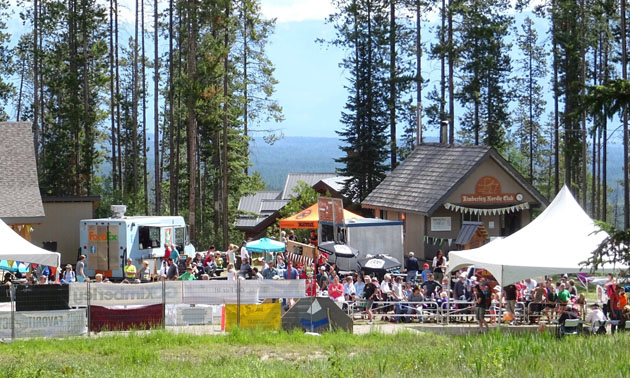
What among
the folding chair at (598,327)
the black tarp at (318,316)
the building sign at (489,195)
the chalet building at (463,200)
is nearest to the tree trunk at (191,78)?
the chalet building at (463,200)

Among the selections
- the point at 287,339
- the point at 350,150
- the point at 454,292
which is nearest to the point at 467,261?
the point at 454,292

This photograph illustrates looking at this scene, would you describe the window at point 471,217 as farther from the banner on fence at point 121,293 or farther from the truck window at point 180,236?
the banner on fence at point 121,293

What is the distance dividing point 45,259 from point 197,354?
23.4 ft

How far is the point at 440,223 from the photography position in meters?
39.4

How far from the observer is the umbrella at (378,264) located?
2961cm

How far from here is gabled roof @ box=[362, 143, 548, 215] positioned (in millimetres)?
39344

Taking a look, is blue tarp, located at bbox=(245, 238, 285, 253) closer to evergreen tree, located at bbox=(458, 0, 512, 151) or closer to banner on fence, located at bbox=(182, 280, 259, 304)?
banner on fence, located at bbox=(182, 280, 259, 304)

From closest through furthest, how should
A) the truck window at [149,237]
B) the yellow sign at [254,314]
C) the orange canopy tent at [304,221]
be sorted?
1. the yellow sign at [254,314]
2. the truck window at [149,237]
3. the orange canopy tent at [304,221]

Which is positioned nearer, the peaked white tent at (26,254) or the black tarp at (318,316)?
the black tarp at (318,316)

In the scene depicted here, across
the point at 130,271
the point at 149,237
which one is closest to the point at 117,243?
the point at 149,237

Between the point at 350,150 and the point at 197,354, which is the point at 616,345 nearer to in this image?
the point at 197,354

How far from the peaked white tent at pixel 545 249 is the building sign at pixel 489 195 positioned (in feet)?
47.1

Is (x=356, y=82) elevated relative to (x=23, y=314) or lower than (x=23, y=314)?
elevated

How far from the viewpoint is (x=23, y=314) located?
68.9ft
